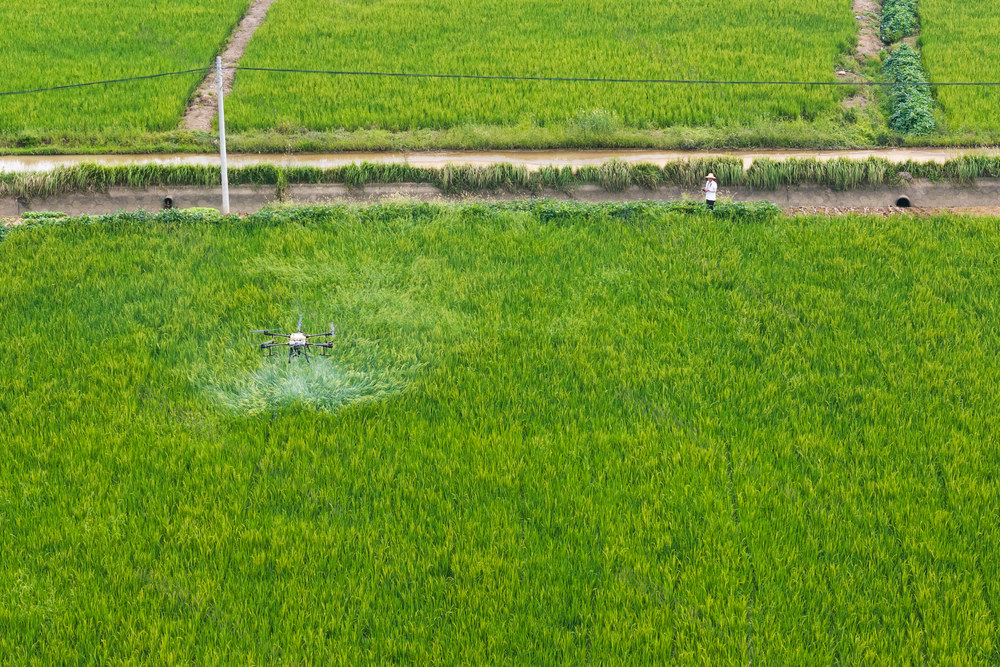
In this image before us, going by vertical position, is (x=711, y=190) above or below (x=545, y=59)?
below

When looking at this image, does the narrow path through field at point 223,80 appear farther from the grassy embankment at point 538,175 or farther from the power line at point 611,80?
the grassy embankment at point 538,175

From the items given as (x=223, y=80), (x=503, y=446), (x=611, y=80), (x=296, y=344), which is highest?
(x=611, y=80)

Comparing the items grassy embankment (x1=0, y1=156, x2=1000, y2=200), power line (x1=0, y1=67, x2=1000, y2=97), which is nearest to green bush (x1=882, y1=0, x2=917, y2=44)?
power line (x1=0, y1=67, x2=1000, y2=97)

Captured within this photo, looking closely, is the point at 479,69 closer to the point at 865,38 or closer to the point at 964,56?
the point at 865,38

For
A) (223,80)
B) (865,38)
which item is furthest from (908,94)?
(223,80)

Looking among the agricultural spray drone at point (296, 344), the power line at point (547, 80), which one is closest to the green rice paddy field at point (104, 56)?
the power line at point (547, 80)

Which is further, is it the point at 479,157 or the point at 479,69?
the point at 479,69

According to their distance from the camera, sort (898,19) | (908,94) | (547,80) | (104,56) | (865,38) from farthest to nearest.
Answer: (898,19), (865,38), (104,56), (547,80), (908,94)
